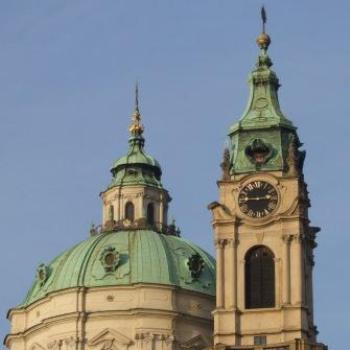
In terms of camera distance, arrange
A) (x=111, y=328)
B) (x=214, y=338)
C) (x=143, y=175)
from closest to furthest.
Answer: (x=214, y=338)
(x=111, y=328)
(x=143, y=175)

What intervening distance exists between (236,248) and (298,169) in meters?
5.79

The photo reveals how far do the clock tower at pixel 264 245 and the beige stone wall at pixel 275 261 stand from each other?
0.05m

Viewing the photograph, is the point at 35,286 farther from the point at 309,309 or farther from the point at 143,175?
the point at 309,309

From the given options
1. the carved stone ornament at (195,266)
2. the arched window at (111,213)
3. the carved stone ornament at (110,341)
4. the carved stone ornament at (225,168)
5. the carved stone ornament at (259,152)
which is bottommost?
the carved stone ornament at (110,341)

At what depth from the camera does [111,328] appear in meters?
128

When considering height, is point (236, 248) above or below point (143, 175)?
below

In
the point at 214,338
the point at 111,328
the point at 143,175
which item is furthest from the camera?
the point at 143,175

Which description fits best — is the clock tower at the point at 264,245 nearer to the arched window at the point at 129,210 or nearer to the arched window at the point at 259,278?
the arched window at the point at 259,278

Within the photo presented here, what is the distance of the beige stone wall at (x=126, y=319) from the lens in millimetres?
127500

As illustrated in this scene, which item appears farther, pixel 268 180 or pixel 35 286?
pixel 35 286

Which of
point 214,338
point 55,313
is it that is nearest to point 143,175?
point 55,313

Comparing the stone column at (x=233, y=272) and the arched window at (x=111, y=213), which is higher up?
the arched window at (x=111, y=213)

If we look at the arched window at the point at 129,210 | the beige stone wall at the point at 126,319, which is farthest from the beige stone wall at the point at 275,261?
the arched window at the point at 129,210

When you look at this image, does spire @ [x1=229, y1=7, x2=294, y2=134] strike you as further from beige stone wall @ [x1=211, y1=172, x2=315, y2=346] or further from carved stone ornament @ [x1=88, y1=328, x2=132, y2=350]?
carved stone ornament @ [x1=88, y1=328, x2=132, y2=350]
